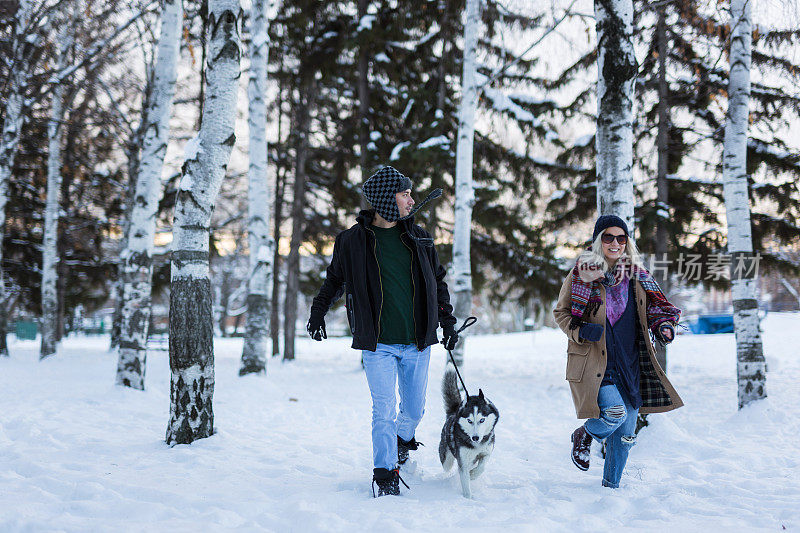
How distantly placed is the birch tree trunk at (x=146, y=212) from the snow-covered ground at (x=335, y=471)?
18.5 inches

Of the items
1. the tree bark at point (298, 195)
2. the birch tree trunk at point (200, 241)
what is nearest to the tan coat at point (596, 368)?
the birch tree trunk at point (200, 241)

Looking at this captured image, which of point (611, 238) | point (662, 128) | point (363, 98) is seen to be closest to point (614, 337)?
point (611, 238)

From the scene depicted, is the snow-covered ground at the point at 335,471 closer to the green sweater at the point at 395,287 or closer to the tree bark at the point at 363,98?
the green sweater at the point at 395,287

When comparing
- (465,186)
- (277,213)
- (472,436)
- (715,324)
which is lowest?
(715,324)

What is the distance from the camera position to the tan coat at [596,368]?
3354 mm

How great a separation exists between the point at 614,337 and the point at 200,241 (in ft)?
11.5

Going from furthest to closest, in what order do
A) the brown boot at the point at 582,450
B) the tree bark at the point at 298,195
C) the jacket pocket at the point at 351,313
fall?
the tree bark at the point at 298,195, the brown boot at the point at 582,450, the jacket pocket at the point at 351,313

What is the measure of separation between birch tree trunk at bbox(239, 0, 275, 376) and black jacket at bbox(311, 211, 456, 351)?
6.37m

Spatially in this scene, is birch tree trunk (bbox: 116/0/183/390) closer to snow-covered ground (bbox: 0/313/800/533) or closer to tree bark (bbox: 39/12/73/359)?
snow-covered ground (bbox: 0/313/800/533)

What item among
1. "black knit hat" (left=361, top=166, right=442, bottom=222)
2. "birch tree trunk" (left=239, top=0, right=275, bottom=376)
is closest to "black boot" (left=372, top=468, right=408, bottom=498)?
"black knit hat" (left=361, top=166, right=442, bottom=222)

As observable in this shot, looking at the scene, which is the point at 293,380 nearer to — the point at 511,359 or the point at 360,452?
the point at 360,452

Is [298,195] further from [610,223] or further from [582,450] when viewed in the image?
[582,450]

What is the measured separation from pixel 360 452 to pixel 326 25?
37.3 feet

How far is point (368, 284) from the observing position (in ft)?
11.4
